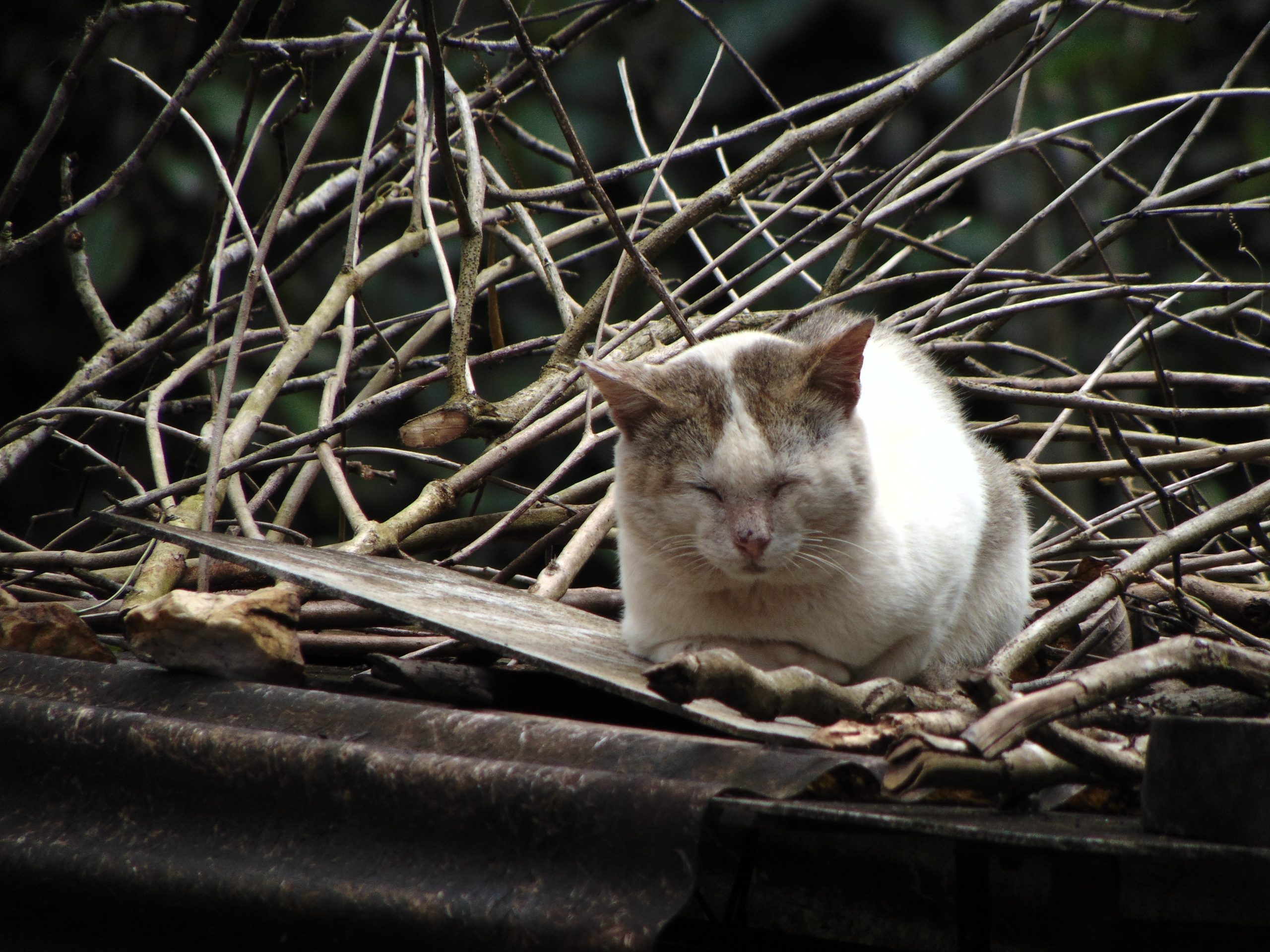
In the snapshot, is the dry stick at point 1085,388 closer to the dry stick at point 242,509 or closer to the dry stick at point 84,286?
the dry stick at point 242,509

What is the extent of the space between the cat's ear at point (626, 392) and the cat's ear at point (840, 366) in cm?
26

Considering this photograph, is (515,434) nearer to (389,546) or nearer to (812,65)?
(389,546)

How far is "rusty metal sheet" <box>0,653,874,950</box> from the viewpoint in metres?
0.90

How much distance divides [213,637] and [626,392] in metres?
0.74

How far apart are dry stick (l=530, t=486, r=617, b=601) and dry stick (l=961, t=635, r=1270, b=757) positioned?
1.12 m

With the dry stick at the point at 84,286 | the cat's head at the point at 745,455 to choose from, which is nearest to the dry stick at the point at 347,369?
the dry stick at the point at 84,286

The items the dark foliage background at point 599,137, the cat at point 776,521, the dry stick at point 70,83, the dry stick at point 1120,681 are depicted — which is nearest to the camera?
the dry stick at point 1120,681

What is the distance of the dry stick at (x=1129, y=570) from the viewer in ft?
4.82

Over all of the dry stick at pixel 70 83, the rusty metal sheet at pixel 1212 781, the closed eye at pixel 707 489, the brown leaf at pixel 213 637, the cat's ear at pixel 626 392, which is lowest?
the brown leaf at pixel 213 637

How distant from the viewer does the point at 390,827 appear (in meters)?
1.02

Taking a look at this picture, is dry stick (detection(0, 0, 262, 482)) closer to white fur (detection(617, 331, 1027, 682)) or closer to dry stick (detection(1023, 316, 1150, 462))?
white fur (detection(617, 331, 1027, 682))

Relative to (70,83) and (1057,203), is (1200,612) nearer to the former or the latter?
(1057,203)

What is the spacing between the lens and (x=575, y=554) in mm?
2164

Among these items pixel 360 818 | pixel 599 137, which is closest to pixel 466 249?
pixel 360 818
